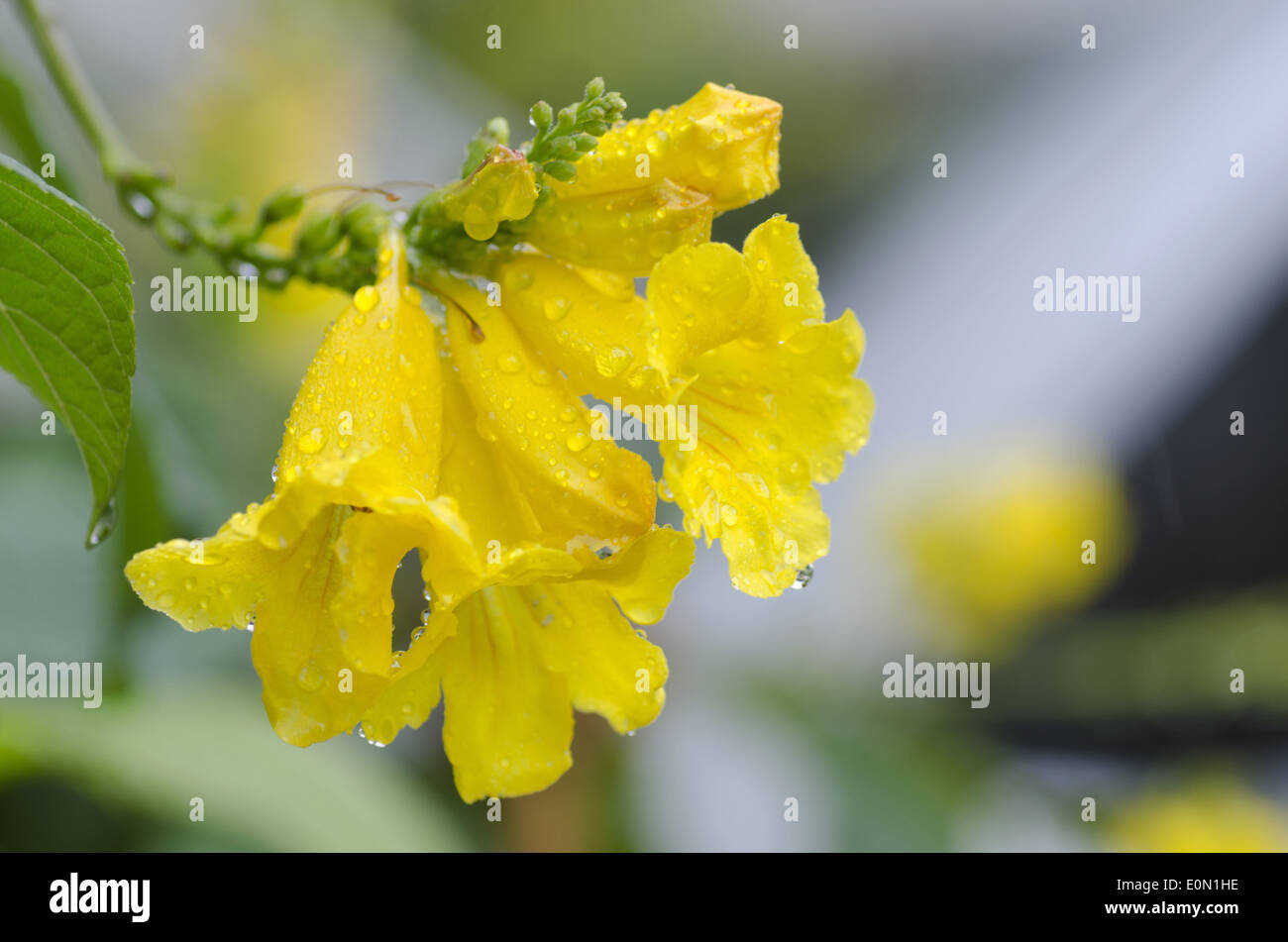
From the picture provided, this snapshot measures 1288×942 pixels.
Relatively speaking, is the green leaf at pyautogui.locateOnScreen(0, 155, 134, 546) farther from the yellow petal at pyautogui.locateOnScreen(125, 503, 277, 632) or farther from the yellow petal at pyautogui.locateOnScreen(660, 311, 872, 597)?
the yellow petal at pyautogui.locateOnScreen(660, 311, 872, 597)

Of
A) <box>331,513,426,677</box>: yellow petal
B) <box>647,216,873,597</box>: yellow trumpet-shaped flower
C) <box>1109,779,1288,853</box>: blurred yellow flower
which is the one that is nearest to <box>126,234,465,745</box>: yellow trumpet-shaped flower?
<box>331,513,426,677</box>: yellow petal

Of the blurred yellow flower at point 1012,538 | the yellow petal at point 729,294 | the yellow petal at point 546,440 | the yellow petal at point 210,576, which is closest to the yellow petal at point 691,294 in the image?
the yellow petal at point 729,294

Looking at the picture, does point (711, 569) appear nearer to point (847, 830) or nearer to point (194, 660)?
point (847, 830)

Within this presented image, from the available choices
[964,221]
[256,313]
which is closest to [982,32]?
[964,221]

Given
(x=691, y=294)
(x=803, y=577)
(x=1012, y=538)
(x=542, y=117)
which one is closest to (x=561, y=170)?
(x=542, y=117)

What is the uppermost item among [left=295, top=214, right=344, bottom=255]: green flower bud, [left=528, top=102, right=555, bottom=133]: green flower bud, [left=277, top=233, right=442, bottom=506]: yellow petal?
[left=528, top=102, right=555, bottom=133]: green flower bud

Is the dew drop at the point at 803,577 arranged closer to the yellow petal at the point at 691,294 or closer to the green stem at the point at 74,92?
the yellow petal at the point at 691,294

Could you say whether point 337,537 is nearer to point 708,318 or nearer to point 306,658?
point 306,658
